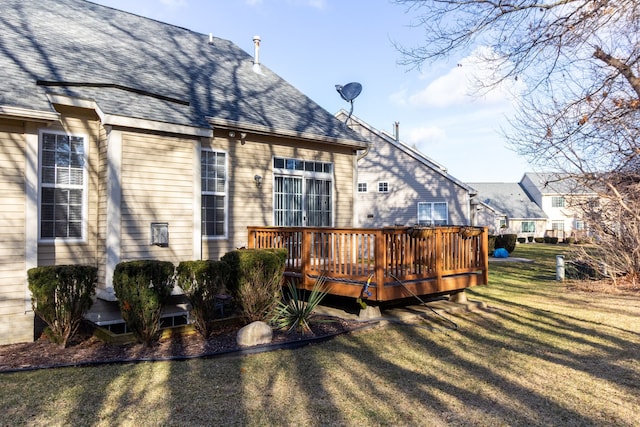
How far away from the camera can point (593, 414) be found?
3.70m

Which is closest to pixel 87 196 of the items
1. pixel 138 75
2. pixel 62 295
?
pixel 62 295

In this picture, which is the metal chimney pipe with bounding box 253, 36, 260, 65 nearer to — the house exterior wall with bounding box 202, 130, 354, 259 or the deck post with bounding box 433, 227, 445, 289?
the house exterior wall with bounding box 202, 130, 354, 259

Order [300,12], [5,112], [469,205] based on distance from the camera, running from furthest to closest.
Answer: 1. [469,205]
2. [300,12]
3. [5,112]

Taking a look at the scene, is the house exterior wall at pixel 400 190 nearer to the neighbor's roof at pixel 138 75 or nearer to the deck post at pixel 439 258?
the neighbor's roof at pixel 138 75

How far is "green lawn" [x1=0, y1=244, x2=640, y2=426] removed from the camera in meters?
3.64

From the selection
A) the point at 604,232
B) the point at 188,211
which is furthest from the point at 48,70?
the point at 604,232

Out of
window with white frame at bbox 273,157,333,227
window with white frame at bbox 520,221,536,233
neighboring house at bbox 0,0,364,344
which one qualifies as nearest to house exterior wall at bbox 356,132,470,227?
window with white frame at bbox 273,157,333,227

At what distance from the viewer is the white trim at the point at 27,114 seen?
5.86 meters

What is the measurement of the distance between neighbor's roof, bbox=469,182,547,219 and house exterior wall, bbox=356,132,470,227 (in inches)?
958

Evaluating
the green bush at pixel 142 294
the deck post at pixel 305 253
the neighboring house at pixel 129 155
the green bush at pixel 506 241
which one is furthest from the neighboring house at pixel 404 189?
the green bush at pixel 142 294

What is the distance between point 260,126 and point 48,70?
3.61m

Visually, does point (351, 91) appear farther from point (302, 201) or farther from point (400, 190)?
point (400, 190)

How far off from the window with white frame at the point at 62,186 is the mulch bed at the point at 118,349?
5.15 ft

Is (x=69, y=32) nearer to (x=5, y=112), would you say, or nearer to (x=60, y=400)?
(x=5, y=112)
